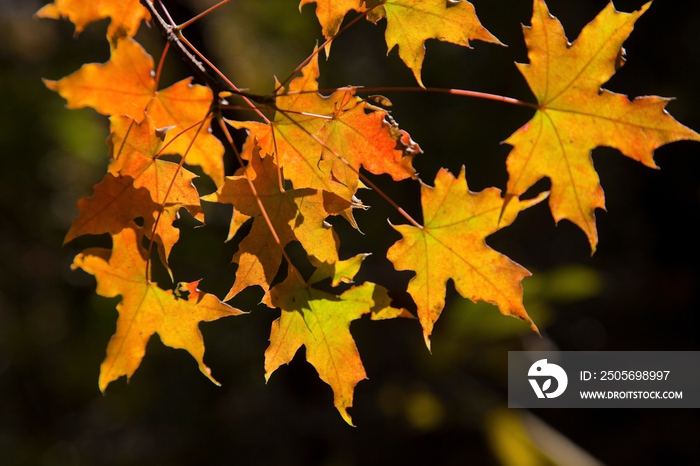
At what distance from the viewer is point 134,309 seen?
36.8 inches

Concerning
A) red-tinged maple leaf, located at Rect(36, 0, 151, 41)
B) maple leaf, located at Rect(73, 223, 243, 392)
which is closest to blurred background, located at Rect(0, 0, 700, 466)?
red-tinged maple leaf, located at Rect(36, 0, 151, 41)

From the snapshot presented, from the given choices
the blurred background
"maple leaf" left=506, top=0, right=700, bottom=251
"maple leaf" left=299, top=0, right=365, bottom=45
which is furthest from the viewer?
the blurred background

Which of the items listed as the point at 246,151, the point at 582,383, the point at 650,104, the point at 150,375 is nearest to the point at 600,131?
the point at 650,104

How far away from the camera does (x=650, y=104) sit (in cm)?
76

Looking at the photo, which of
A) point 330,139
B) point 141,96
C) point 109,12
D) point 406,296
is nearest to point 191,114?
point 141,96

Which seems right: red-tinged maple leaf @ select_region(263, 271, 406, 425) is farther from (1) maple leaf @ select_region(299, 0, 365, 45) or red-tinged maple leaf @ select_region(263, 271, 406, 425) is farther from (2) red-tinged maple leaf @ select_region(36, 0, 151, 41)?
(2) red-tinged maple leaf @ select_region(36, 0, 151, 41)

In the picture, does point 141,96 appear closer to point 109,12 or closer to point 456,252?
point 109,12

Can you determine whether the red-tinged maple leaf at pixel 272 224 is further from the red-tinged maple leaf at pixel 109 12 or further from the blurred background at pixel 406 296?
the blurred background at pixel 406 296

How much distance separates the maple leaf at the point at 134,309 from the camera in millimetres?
911

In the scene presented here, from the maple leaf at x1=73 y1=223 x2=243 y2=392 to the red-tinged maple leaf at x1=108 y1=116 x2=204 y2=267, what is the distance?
0.06m

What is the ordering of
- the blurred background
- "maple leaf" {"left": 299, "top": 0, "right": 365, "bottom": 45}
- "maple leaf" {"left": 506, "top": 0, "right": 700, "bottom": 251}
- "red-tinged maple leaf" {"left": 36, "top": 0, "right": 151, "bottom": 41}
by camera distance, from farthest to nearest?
the blurred background
"red-tinged maple leaf" {"left": 36, "top": 0, "right": 151, "bottom": 41}
"maple leaf" {"left": 299, "top": 0, "right": 365, "bottom": 45}
"maple leaf" {"left": 506, "top": 0, "right": 700, "bottom": 251}

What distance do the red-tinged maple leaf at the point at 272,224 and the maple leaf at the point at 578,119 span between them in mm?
258

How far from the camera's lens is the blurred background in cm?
342

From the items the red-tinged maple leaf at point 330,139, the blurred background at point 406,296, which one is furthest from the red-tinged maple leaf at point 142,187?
the blurred background at point 406,296
